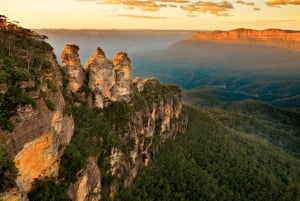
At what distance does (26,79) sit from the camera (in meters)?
31.4

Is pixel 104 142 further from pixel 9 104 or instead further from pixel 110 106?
pixel 9 104

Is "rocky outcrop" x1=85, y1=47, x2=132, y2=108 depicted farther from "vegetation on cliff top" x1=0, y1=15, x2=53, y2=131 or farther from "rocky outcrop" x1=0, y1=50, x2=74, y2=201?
"rocky outcrop" x1=0, y1=50, x2=74, y2=201

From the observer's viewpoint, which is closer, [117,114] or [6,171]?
[6,171]

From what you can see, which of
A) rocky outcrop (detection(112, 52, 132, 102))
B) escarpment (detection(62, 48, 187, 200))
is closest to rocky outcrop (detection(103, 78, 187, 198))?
escarpment (detection(62, 48, 187, 200))

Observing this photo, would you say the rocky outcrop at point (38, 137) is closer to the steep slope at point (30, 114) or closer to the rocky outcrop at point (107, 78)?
the steep slope at point (30, 114)

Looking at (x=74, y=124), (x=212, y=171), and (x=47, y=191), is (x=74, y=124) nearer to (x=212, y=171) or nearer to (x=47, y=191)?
(x=47, y=191)

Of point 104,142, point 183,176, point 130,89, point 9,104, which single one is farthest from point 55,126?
point 183,176

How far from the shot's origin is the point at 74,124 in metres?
46.0

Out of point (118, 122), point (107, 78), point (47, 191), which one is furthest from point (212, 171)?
point (47, 191)

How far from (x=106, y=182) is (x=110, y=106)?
581 inches

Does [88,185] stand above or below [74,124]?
below

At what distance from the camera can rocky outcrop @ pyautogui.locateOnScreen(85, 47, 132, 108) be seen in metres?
55.9

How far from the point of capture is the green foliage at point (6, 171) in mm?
24250

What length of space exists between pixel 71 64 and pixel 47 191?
24.1 meters
